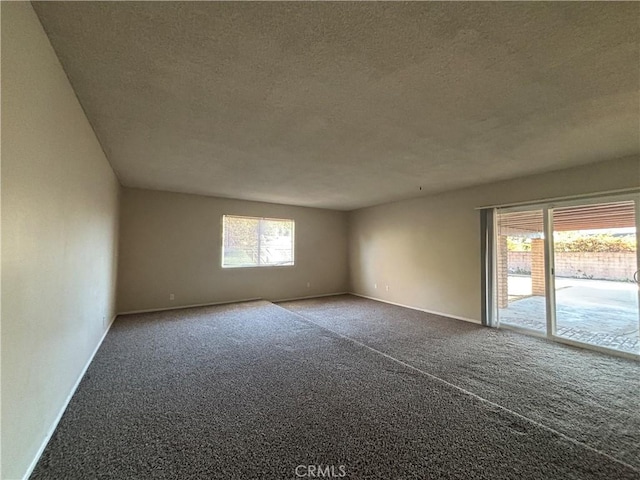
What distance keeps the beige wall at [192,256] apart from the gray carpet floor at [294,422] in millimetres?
2060

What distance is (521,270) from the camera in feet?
13.2

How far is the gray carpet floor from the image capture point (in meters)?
1.46

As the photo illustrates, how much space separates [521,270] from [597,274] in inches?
32.5

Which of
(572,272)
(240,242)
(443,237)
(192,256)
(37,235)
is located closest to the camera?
(37,235)

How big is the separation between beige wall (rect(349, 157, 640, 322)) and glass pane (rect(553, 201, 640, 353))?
365 mm

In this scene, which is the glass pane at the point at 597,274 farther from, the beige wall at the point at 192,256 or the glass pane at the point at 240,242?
the glass pane at the point at 240,242

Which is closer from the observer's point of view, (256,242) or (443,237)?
(443,237)

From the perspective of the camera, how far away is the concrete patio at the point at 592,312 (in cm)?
307

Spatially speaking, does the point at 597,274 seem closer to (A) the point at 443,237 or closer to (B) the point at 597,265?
(B) the point at 597,265

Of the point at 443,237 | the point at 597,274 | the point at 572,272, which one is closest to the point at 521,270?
the point at 572,272

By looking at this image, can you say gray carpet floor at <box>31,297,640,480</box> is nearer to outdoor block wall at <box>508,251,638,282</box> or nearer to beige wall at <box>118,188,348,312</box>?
outdoor block wall at <box>508,251,638,282</box>

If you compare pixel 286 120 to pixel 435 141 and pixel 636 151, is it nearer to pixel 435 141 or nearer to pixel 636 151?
pixel 435 141

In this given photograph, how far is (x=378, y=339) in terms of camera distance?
356 centimetres
